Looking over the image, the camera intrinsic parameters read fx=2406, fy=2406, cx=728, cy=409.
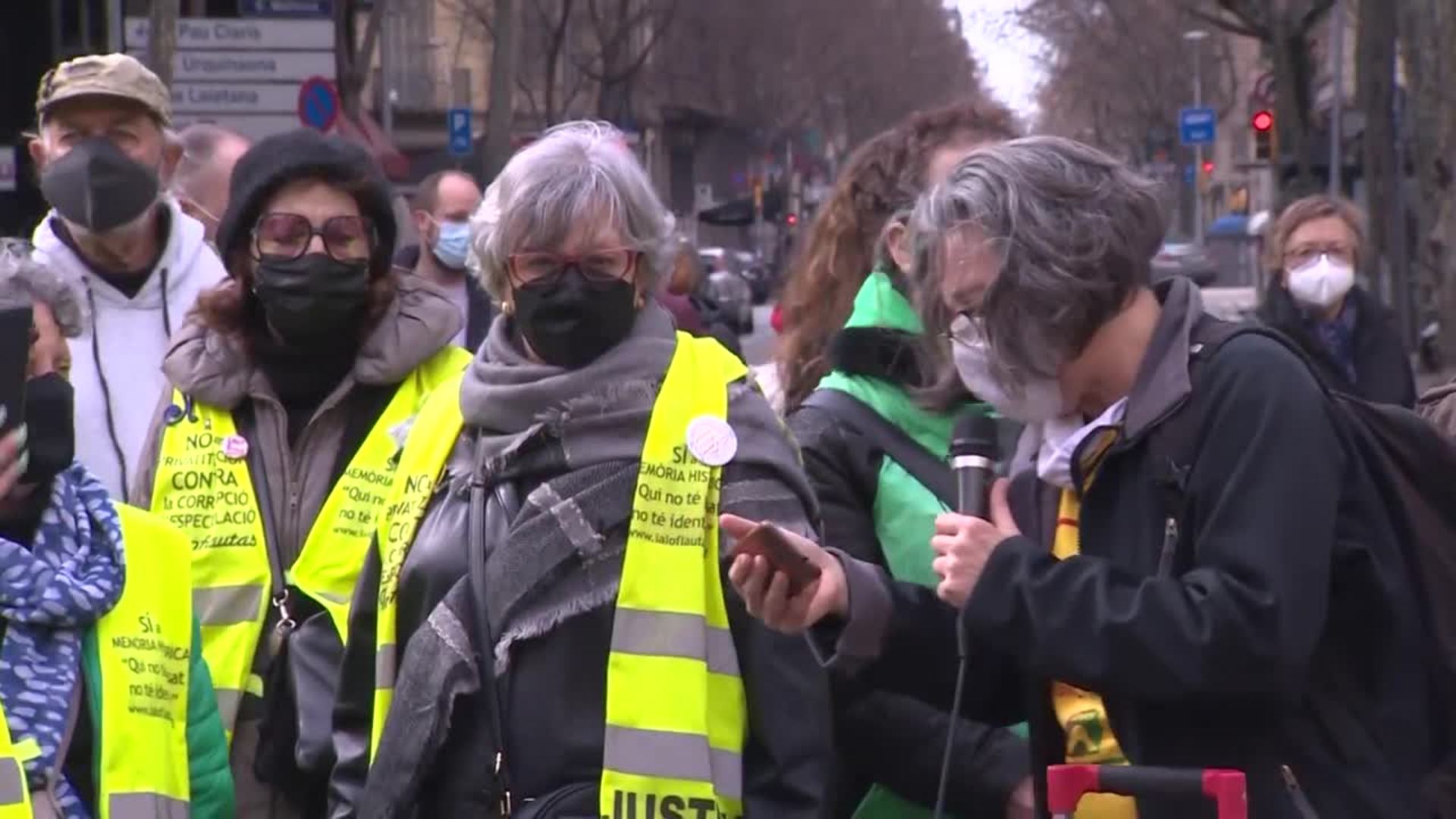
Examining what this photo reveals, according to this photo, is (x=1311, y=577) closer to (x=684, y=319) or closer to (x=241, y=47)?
(x=684, y=319)

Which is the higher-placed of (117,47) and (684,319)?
(117,47)

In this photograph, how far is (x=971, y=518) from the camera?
10.4 ft

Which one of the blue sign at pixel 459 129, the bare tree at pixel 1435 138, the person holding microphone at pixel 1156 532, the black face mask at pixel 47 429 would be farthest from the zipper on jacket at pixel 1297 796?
the blue sign at pixel 459 129

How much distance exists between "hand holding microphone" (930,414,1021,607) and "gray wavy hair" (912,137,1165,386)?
14 centimetres

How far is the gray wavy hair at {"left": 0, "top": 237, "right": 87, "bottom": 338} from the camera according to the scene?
3.91 m

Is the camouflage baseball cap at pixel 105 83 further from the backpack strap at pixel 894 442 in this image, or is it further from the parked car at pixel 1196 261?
the parked car at pixel 1196 261

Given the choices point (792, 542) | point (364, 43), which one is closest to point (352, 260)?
point (792, 542)

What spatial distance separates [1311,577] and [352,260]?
2264 mm

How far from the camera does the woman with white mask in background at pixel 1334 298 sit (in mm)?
9031

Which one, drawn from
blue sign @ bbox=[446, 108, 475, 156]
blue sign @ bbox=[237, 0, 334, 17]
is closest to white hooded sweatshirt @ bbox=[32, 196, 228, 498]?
blue sign @ bbox=[237, 0, 334, 17]

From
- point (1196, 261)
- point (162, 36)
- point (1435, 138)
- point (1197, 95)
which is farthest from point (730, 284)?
point (1197, 95)

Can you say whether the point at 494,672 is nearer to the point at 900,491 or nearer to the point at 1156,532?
the point at 900,491

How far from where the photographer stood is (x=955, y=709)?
336 centimetres

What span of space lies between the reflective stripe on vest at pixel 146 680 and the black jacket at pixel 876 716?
1.05m
